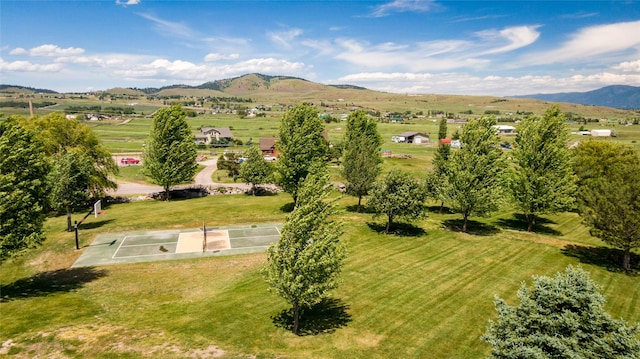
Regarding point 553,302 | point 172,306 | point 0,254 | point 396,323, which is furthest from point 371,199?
point 0,254

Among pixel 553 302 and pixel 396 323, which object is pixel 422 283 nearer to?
pixel 396 323

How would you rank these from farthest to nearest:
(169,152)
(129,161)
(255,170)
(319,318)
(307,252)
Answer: (129,161) → (255,170) → (169,152) → (319,318) → (307,252)

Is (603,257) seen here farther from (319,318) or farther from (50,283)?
(50,283)

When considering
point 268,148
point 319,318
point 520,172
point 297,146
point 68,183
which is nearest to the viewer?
point 319,318

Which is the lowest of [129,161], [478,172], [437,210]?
[437,210]

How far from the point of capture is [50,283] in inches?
1049

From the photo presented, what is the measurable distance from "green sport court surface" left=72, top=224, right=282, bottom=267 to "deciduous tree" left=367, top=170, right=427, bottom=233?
37.3 feet

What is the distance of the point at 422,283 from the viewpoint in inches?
1045

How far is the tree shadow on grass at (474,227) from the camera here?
3947cm

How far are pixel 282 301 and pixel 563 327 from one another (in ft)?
52.5

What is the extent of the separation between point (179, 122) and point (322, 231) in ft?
142

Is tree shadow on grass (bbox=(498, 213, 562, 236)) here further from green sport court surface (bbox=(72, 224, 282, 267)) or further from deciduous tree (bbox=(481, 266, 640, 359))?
deciduous tree (bbox=(481, 266, 640, 359))

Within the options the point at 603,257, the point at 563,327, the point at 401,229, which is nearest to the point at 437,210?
the point at 401,229

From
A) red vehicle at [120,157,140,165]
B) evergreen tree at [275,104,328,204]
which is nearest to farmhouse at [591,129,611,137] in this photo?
evergreen tree at [275,104,328,204]
